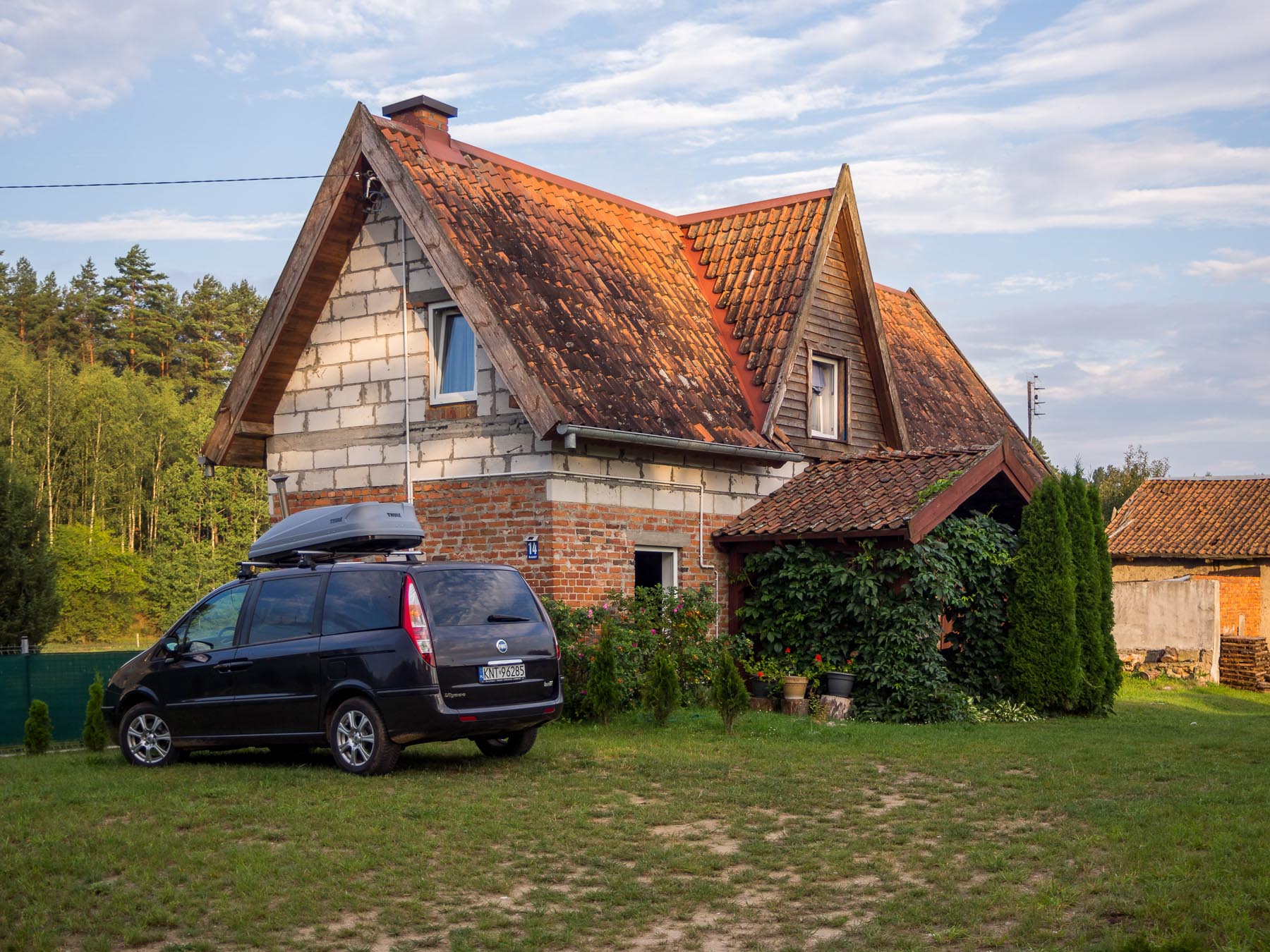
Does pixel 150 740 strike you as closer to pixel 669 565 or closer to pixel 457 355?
pixel 457 355

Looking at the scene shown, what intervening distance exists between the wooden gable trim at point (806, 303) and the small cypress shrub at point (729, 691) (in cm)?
522

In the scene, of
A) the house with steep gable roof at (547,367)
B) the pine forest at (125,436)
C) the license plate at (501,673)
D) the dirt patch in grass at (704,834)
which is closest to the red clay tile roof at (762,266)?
the house with steep gable roof at (547,367)

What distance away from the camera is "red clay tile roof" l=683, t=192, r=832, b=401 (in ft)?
63.2

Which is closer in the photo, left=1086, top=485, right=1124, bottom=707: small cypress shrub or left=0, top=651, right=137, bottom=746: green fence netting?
left=0, top=651, right=137, bottom=746: green fence netting

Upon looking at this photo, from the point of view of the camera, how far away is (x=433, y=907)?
707 centimetres

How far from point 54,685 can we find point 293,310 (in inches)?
227

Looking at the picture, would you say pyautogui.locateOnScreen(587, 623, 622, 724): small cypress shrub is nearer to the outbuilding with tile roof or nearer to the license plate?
the license plate

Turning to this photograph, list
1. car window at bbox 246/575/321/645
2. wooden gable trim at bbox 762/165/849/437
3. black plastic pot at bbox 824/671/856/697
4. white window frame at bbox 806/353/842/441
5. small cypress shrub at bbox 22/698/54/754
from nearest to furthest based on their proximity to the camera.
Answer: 1. car window at bbox 246/575/321/645
2. small cypress shrub at bbox 22/698/54/754
3. black plastic pot at bbox 824/671/856/697
4. wooden gable trim at bbox 762/165/849/437
5. white window frame at bbox 806/353/842/441

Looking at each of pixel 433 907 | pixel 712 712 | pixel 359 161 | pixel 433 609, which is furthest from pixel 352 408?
pixel 433 907

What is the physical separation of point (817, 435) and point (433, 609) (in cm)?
1054

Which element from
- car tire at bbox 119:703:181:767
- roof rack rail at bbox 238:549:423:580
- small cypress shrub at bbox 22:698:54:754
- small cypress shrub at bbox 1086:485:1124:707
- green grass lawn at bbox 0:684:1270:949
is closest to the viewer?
green grass lawn at bbox 0:684:1270:949

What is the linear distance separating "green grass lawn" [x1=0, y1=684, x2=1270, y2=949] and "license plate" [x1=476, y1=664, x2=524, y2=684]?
2.60ft

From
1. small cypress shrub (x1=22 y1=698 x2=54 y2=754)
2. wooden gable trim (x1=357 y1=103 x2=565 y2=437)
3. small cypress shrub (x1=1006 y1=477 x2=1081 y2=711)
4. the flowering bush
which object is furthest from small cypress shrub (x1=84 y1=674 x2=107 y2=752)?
small cypress shrub (x1=1006 y1=477 x2=1081 y2=711)

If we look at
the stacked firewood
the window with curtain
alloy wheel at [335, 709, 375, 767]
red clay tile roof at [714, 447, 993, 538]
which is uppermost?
the window with curtain
